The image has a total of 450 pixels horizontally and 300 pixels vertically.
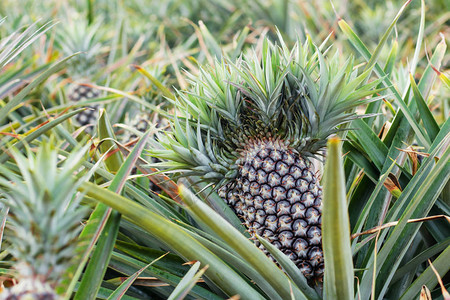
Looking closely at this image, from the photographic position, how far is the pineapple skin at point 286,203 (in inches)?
29.7

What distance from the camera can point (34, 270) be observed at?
15.2 inches

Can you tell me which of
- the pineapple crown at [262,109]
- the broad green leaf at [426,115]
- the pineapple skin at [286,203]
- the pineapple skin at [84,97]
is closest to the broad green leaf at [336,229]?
the pineapple skin at [286,203]

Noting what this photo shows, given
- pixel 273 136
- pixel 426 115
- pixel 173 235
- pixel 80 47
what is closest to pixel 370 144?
pixel 426 115

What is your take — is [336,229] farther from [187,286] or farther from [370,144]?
[370,144]

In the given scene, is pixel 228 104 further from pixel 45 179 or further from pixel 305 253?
pixel 45 179

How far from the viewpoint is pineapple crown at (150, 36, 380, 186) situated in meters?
0.77

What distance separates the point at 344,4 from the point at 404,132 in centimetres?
176

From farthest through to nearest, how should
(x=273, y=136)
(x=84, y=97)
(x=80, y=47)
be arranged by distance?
1. (x=80, y=47)
2. (x=84, y=97)
3. (x=273, y=136)

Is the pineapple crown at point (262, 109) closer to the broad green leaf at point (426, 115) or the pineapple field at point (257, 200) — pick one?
the pineapple field at point (257, 200)

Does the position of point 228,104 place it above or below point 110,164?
above

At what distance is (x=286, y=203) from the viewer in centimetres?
76

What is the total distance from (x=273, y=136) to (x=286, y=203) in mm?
141

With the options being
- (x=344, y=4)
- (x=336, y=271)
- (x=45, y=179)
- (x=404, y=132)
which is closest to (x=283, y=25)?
(x=344, y=4)

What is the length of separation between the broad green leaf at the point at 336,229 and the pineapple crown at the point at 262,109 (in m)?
0.27
